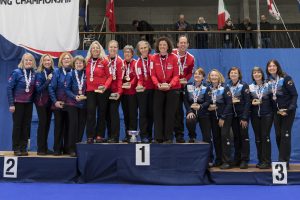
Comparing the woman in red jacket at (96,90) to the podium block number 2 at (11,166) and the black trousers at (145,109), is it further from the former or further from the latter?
the podium block number 2 at (11,166)

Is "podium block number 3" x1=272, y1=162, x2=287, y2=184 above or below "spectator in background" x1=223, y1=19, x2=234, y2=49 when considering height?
below

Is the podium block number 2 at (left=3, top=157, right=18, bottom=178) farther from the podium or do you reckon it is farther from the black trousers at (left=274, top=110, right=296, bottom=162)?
the black trousers at (left=274, top=110, right=296, bottom=162)

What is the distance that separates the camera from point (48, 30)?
264 inches

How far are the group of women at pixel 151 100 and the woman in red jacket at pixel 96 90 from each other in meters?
0.01

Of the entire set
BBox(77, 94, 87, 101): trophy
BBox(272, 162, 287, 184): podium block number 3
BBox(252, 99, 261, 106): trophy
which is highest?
BBox(77, 94, 87, 101): trophy

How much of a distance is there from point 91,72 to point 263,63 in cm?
450

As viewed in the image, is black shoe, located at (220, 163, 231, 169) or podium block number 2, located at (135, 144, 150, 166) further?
black shoe, located at (220, 163, 231, 169)

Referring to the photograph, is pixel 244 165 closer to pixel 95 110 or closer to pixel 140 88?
pixel 140 88

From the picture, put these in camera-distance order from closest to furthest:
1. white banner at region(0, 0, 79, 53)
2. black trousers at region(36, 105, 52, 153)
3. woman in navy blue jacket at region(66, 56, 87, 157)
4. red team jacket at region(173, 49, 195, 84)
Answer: woman in navy blue jacket at region(66, 56, 87, 157), red team jacket at region(173, 49, 195, 84), black trousers at region(36, 105, 52, 153), white banner at region(0, 0, 79, 53)

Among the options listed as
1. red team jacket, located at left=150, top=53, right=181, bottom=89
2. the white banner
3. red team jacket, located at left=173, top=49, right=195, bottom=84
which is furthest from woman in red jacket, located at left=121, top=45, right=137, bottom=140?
the white banner

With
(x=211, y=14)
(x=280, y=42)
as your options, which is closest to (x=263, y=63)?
(x=280, y=42)

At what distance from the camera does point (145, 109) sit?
4.57 m

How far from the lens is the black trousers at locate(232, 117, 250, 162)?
4.57m

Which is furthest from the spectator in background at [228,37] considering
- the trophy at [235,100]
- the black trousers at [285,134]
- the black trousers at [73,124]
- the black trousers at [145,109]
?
the black trousers at [73,124]
